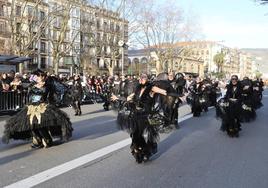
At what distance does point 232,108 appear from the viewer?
10.9 m

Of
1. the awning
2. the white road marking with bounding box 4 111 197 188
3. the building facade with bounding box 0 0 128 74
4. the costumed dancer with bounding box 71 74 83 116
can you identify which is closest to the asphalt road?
the white road marking with bounding box 4 111 197 188

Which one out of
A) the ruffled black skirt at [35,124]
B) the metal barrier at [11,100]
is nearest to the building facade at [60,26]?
the metal barrier at [11,100]

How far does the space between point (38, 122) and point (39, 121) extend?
0.03 metres

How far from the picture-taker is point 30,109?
28.3ft

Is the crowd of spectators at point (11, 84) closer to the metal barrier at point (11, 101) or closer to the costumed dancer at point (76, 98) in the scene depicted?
the metal barrier at point (11, 101)

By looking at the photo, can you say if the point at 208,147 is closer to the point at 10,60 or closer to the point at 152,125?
the point at 152,125

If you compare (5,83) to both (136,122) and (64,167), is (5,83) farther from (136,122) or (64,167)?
(136,122)

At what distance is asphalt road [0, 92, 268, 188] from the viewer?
245 inches

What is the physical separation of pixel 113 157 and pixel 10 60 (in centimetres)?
1323

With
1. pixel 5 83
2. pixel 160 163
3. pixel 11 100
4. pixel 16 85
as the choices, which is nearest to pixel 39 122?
pixel 160 163

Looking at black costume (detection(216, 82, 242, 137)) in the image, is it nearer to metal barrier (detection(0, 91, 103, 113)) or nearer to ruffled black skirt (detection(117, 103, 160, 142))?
ruffled black skirt (detection(117, 103, 160, 142))

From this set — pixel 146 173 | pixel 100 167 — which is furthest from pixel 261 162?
pixel 100 167

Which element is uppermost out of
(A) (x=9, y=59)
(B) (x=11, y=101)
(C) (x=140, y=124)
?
(A) (x=9, y=59)

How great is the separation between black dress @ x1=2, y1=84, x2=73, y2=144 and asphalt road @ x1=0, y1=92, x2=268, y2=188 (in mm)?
293
